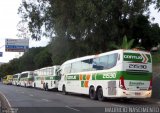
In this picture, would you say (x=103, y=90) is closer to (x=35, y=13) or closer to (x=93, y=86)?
(x=93, y=86)

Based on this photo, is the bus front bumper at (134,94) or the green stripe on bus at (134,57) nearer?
the bus front bumper at (134,94)

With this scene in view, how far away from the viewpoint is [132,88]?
25906 millimetres

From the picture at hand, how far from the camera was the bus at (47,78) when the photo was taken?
147ft

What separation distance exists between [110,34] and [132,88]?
43.0ft

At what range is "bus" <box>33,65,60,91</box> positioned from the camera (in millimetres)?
44769

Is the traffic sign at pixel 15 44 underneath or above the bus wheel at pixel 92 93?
above

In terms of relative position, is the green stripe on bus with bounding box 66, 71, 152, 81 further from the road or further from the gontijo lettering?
the road

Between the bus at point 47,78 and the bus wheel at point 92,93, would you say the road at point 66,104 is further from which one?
the bus at point 47,78

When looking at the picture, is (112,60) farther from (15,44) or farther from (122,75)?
(15,44)

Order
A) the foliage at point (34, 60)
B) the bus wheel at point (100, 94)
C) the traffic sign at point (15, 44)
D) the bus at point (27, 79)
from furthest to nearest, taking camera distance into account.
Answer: the foliage at point (34, 60), the traffic sign at point (15, 44), the bus at point (27, 79), the bus wheel at point (100, 94)

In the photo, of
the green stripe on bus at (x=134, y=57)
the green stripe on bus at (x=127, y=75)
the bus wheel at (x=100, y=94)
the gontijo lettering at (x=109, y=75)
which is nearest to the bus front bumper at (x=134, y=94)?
the green stripe on bus at (x=127, y=75)

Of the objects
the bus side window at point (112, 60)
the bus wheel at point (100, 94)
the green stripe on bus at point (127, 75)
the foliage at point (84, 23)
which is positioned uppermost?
the foliage at point (84, 23)

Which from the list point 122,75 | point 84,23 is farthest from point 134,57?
point 84,23

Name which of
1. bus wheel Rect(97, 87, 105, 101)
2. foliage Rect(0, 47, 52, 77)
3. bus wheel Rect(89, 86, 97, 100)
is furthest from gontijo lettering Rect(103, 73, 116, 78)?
foliage Rect(0, 47, 52, 77)
